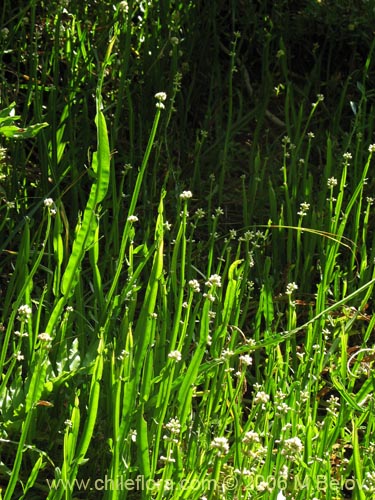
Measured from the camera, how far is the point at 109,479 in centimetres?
160

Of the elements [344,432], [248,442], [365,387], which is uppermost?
[248,442]

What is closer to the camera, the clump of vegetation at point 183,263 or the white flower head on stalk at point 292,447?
the white flower head on stalk at point 292,447

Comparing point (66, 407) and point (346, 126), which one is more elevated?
point (346, 126)

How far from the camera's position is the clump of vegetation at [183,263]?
5.58 ft

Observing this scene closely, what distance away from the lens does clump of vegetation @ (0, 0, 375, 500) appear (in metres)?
1.70

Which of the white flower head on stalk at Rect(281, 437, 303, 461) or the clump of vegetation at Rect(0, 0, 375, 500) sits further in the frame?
the clump of vegetation at Rect(0, 0, 375, 500)

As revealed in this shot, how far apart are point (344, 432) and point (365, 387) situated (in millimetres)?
148

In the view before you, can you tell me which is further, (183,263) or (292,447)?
(183,263)

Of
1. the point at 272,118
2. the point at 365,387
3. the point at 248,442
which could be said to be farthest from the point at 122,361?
the point at 272,118

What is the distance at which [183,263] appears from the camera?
1.91 meters

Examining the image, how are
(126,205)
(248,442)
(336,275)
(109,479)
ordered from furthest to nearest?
(126,205)
(336,275)
(109,479)
(248,442)

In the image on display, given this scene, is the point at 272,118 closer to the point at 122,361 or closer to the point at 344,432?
the point at 344,432

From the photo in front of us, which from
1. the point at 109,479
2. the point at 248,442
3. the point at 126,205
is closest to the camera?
the point at 248,442

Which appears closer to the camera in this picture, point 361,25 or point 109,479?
point 109,479
